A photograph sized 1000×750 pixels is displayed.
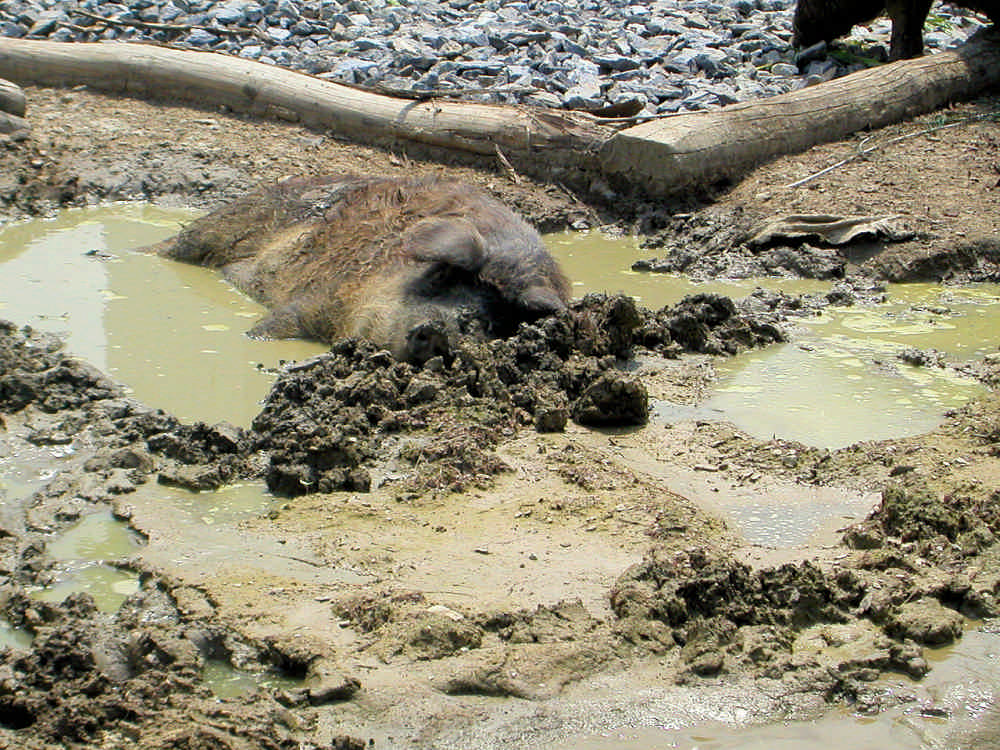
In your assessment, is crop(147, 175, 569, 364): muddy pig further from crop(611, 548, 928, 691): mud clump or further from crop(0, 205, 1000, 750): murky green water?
crop(611, 548, 928, 691): mud clump

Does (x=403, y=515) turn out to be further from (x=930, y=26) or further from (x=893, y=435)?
(x=930, y=26)

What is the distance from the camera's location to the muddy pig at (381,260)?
23.0ft

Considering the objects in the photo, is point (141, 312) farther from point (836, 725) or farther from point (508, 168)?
point (836, 725)

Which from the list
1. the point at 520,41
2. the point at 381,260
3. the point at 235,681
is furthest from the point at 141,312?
the point at 520,41

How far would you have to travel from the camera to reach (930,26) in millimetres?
15219

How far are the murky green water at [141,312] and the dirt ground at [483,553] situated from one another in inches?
14.8

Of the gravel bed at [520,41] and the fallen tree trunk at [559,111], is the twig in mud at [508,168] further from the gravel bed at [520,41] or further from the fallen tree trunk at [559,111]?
the gravel bed at [520,41]

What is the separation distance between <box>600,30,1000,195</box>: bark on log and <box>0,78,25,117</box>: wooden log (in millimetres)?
5151

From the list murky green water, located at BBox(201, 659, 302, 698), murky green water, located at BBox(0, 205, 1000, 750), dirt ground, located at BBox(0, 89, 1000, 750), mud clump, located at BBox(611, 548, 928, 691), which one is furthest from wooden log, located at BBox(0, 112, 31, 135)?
mud clump, located at BBox(611, 548, 928, 691)

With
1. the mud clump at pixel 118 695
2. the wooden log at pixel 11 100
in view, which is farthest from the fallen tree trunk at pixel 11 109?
the mud clump at pixel 118 695

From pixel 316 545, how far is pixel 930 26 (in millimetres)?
13126

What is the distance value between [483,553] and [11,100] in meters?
8.35

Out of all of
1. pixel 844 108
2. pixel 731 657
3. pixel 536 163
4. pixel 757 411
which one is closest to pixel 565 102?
pixel 536 163

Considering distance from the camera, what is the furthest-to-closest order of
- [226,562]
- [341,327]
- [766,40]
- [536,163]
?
[766,40] → [536,163] → [341,327] → [226,562]
